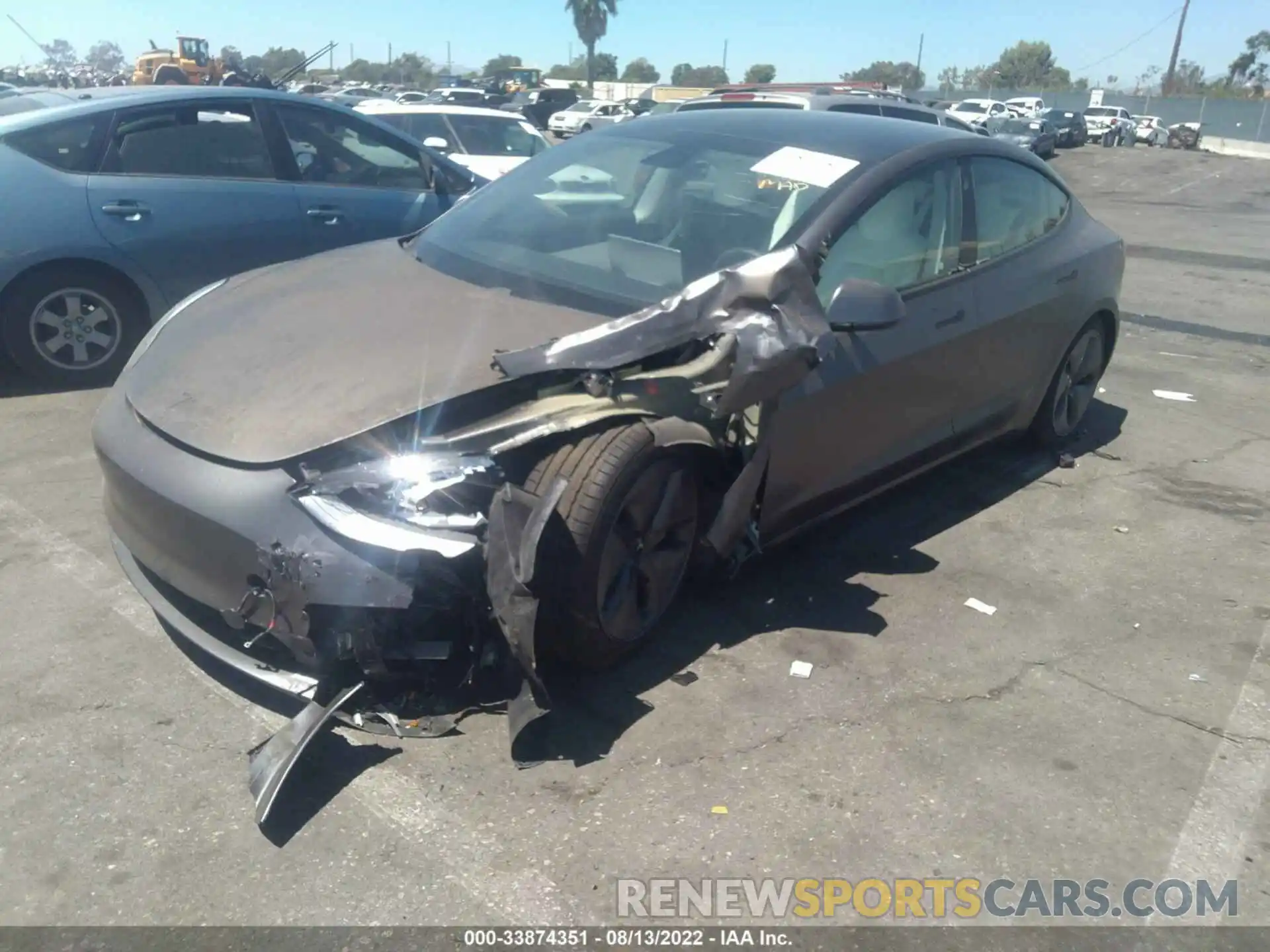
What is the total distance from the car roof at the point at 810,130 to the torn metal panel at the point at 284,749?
274 centimetres

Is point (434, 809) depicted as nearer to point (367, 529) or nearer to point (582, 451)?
point (367, 529)

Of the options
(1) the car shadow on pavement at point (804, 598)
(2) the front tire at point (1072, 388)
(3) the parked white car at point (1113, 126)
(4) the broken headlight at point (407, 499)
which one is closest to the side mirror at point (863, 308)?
(1) the car shadow on pavement at point (804, 598)

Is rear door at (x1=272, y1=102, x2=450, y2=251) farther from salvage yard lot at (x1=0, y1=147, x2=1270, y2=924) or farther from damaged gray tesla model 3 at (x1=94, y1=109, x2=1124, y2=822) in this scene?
salvage yard lot at (x1=0, y1=147, x2=1270, y2=924)

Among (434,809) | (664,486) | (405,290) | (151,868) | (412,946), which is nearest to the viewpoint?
(412,946)

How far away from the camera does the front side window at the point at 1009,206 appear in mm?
4613

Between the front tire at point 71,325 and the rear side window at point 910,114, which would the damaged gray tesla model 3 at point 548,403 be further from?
the rear side window at point 910,114

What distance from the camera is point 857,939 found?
2.45 metres

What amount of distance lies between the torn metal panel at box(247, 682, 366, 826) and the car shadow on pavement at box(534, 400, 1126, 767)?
599 mm

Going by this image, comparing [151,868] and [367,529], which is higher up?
[367,529]

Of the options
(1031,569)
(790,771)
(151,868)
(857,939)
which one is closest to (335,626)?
(151,868)

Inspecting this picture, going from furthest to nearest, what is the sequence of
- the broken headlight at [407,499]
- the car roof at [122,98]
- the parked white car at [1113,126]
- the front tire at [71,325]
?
the parked white car at [1113,126]
the car roof at [122,98]
the front tire at [71,325]
the broken headlight at [407,499]

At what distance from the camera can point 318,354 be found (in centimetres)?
332

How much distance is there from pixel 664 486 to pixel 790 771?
37.2 inches

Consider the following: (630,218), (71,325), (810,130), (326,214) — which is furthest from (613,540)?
(326,214)
